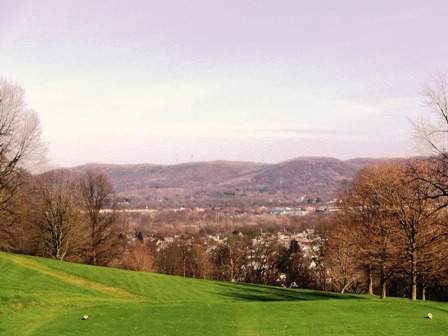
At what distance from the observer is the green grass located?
2167 centimetres

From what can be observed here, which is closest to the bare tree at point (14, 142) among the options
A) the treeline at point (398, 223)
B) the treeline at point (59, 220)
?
the treeline at point (59, 220)

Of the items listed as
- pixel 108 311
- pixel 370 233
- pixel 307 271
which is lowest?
pixel 307 271

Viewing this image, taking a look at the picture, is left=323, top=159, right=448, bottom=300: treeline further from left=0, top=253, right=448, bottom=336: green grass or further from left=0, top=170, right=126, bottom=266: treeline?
left=0, top=170, right=126, bottom=266: treeline

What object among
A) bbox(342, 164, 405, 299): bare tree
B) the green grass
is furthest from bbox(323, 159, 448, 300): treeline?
the green grass

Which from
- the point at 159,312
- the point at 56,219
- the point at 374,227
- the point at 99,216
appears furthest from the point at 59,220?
the point at 374,227

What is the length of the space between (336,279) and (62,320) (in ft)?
168

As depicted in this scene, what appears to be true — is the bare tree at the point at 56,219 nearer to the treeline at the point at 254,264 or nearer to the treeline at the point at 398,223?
the treeline at the point at 254,264

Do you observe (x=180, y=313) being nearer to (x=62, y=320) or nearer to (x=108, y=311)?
(x=108, y=311)

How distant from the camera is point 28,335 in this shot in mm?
20844

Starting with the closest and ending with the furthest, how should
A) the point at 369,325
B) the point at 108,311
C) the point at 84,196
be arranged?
the point at 369,325
the point at 108,311
the point at 84,196

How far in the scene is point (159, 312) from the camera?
2631 centimetres

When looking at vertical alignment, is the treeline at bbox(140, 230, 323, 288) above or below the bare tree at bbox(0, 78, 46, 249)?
below

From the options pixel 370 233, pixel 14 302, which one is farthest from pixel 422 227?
pixel 14 302

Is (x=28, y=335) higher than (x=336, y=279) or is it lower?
higher
